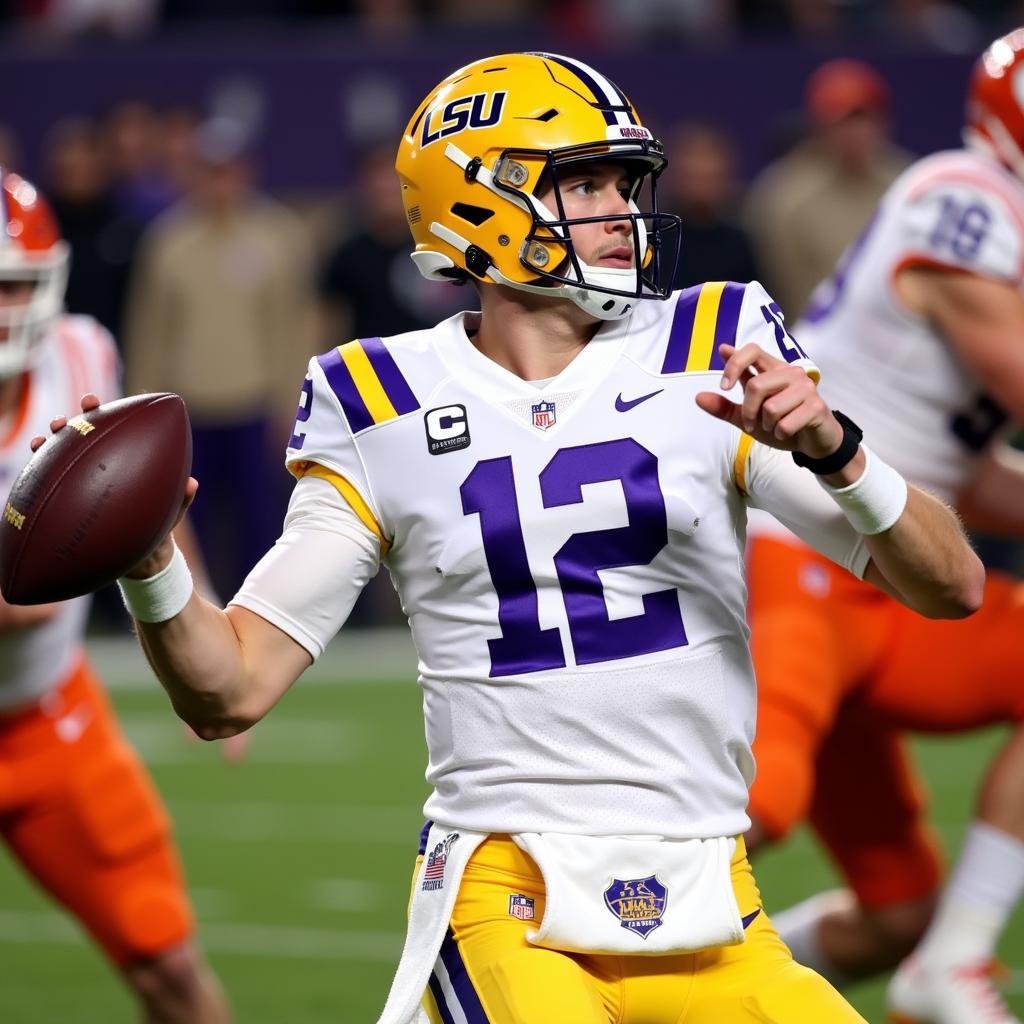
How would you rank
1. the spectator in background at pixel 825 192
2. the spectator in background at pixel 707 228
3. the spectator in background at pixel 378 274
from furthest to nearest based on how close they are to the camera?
1. the spectator in background at pixel 378 274
2. the spectator in background at pixel 707 228
3. the spectator in background at pixel 825 192

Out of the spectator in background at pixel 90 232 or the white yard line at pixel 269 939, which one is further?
the spectator in background at pixel 90 232

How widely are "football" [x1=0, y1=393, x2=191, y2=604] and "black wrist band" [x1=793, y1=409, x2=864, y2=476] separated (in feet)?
2.56

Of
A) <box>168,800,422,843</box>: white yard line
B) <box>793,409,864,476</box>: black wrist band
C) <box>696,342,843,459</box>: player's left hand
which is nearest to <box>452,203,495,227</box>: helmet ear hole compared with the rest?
<box>696,342,843,459</box>: player's left hand

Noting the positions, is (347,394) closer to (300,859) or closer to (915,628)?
(915,628)

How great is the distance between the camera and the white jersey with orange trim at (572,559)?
2.65 m

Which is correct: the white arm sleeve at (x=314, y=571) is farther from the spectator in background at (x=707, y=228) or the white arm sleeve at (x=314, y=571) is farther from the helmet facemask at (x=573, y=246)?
the spectator in background at (x=707, y=228)

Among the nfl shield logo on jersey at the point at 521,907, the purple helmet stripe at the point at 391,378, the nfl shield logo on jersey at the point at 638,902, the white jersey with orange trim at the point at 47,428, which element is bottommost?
the white jersey with orange trim at the point at 47,428

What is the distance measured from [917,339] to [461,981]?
1.84 m

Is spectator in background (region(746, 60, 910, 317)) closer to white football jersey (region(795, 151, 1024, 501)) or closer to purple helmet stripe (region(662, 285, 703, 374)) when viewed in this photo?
white football jersey (region(795, 151, 1024, 501))

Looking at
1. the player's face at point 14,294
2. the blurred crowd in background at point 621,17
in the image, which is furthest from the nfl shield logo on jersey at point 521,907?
the blurred crowd in background at point 621,17

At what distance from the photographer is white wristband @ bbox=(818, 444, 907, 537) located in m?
2.50

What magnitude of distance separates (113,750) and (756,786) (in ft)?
4.12

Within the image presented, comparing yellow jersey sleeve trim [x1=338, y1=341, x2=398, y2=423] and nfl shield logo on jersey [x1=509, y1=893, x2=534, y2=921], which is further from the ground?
yellow jersey sleeve trim [x1=338, y1=341, x2=398, y2=423]

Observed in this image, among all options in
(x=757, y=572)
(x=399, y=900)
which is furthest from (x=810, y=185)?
(x=757, y=572)
